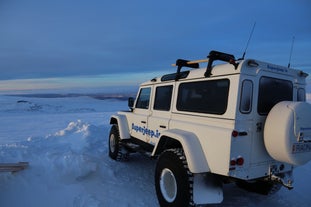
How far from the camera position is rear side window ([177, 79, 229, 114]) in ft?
11.1

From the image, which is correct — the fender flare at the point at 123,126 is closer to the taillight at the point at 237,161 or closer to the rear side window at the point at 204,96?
the rear side window at the point at 204,96

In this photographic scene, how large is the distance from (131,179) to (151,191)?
73 cm

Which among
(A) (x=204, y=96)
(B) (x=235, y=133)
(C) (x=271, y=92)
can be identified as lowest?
(B) (x=235, y=133)

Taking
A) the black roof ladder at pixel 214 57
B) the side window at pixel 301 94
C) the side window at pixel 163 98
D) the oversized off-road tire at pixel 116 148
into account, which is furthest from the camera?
the oversized off-road tire at pixel 116 148

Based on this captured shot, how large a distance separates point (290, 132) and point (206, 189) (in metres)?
1.40

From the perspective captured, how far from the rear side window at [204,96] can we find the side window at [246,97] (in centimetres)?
22

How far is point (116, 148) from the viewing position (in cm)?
628

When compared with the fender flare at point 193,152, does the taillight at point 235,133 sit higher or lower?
higher

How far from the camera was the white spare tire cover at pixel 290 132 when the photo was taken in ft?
9.66

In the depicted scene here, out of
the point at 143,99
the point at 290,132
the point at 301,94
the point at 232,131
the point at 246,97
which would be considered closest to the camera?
the point at 290,132

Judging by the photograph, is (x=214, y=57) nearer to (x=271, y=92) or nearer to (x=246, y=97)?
(x=246, y=97)

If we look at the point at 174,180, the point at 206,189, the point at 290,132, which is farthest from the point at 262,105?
the point at 174,180

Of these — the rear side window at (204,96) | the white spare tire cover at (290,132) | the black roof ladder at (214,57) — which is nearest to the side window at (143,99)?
the rear side window at (204,96)

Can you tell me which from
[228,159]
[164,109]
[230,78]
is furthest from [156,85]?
[228,159]
